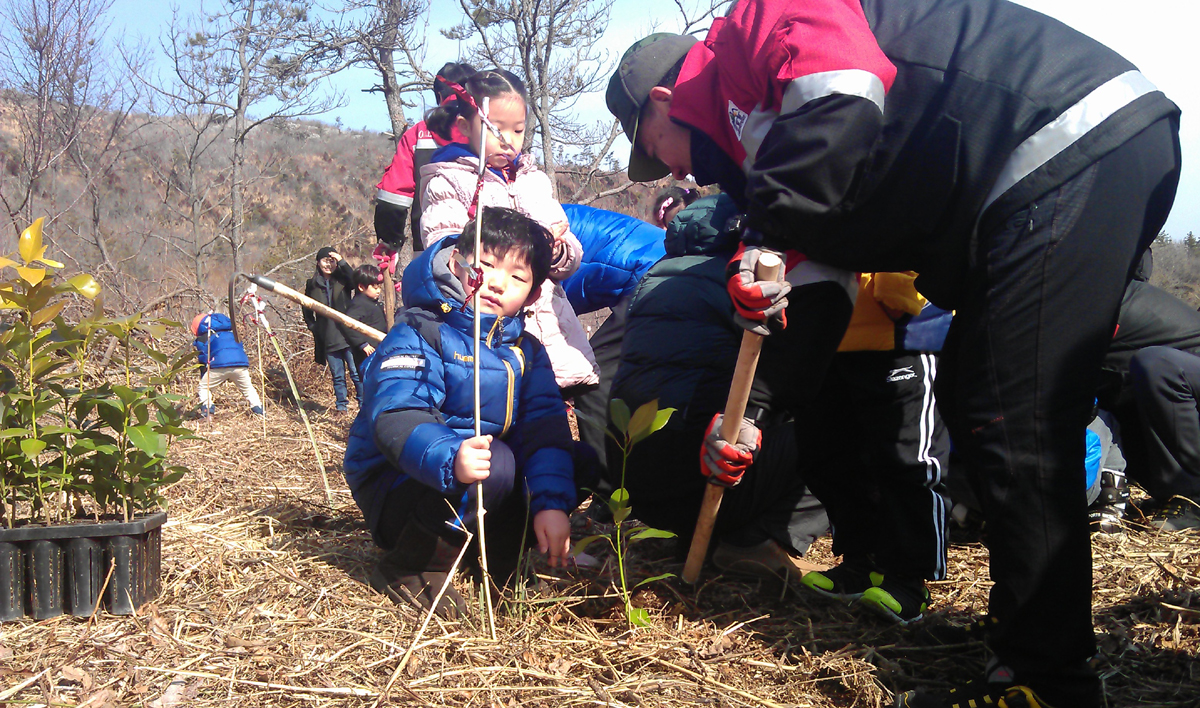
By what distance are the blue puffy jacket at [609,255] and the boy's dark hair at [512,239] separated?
1247 millimetres

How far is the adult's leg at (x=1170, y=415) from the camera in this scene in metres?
2.98

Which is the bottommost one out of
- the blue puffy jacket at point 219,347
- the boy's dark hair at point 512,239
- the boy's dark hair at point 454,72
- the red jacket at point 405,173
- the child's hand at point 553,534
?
the child's hand at point 553,534

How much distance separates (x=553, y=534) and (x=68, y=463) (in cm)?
131

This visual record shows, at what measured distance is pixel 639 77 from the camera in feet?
7.39

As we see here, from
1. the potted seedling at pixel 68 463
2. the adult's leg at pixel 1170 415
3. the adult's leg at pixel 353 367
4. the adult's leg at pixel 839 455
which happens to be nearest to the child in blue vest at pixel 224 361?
the adult's leg at pixel 353 367

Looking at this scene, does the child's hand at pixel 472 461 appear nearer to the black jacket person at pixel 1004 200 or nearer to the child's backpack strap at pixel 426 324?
the child's backpack strap at pixel 426 324

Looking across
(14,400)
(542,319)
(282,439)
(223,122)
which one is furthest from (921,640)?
(223,122)

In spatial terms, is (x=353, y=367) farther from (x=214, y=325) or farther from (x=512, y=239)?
(x=512, y=239)

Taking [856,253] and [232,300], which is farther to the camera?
[232,300]

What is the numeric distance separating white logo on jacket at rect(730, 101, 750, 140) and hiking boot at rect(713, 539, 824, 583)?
1302mm

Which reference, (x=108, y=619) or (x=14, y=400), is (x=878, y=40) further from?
(x=108, y=619)

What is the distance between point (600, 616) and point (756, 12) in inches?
60.9

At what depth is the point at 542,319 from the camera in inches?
128

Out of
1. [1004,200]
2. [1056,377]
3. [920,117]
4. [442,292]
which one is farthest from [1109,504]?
[442,292]
